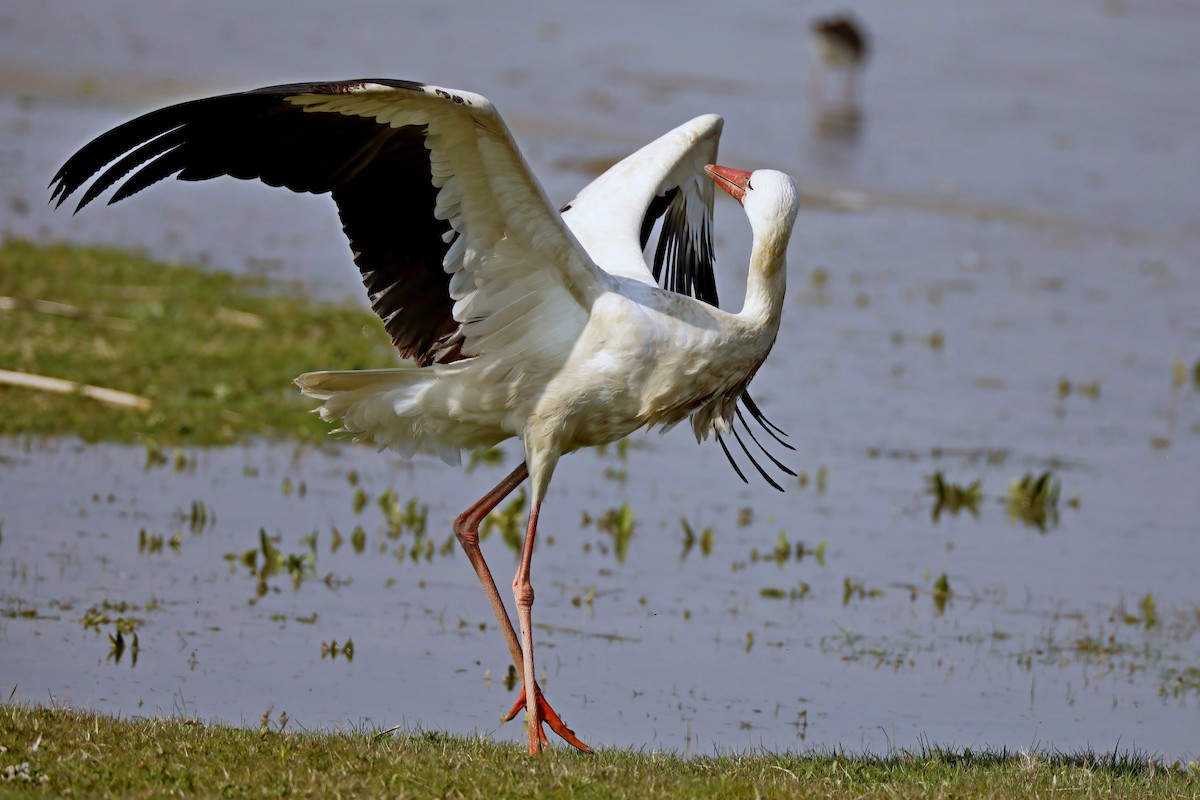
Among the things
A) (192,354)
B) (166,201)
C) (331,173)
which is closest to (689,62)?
(166,201)

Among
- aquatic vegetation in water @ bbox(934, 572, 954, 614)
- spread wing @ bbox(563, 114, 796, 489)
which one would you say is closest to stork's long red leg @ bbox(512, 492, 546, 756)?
spread wing @ bbox(563, 114, 796, 489)

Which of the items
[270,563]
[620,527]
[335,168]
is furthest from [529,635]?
[620,527]

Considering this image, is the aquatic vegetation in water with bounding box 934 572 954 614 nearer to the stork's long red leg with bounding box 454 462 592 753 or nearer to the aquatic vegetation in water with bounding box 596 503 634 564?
the aquatic vegetation in water with bounding box 596 503 634 564

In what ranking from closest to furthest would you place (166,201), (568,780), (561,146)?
(568,780), (166,201), (561,146)

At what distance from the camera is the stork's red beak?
6.32 m

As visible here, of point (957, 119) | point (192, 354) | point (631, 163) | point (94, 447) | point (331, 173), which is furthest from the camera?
point (957, 119)

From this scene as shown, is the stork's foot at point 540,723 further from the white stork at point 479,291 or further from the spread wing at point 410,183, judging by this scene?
the spread wing at point 410,183

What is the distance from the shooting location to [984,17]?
1234 inches

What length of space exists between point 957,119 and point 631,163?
50.1 ft

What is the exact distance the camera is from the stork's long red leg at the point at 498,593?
5906 millimetres

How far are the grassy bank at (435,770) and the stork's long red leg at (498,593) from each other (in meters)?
0.22

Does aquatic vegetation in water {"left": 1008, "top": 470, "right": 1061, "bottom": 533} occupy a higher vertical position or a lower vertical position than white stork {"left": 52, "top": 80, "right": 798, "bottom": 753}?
lower

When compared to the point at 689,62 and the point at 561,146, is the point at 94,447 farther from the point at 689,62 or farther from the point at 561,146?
the point at 689,62

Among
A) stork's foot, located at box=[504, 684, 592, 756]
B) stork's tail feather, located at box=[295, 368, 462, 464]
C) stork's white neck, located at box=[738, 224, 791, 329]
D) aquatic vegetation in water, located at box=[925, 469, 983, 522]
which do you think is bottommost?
stork's foot, located at box=[504, 684, 592, 756]
